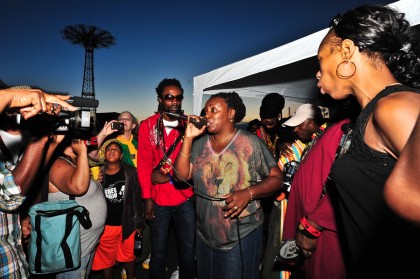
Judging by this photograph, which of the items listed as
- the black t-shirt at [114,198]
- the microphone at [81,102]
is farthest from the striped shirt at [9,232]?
the black t-shirt at [114,198]

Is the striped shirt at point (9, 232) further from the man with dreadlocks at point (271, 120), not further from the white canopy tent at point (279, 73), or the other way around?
the man with dreadlocks at point (271, 120)

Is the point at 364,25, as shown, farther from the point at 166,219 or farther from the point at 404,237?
the point at 166,219

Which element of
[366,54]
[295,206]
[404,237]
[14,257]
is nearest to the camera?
[404,237]

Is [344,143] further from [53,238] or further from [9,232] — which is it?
[53,238]

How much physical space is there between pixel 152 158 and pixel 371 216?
9.56 ft

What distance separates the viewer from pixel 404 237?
1.08 meters

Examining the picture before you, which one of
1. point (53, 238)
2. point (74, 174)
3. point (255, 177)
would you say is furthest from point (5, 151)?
point (255, 177)

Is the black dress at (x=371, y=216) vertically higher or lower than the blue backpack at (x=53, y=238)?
higher

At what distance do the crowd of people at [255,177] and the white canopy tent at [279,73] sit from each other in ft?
2.77

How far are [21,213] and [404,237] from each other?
3.21 meters

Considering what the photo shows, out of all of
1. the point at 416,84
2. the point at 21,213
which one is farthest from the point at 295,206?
the point at 21,213

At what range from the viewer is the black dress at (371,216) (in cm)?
107

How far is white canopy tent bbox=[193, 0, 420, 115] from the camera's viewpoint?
3.04m

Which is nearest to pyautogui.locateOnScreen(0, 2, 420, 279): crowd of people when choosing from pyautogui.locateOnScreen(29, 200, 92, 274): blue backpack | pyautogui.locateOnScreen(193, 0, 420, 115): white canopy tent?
pyautogui.locateOnScreen(29, 200, 92, 274): blue backpack
